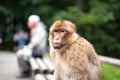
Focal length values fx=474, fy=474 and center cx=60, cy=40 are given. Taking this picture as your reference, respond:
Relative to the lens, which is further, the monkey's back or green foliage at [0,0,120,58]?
green foliage at [0,0,120,58]

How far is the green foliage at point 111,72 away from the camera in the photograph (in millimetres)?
9827

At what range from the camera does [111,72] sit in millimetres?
10641

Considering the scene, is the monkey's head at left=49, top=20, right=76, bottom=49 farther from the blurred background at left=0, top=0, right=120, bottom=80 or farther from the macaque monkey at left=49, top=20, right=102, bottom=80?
the blurred background at left=0, top=0, right=120, bottom=80

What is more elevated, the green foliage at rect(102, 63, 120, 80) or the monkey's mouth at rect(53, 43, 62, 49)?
the monkey's mouth at rect(53, 43, 62, 49)

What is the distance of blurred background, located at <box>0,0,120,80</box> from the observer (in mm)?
23797

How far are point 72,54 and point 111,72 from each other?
4.37m

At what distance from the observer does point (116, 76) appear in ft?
32.7

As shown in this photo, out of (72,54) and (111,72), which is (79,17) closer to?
(111,72)

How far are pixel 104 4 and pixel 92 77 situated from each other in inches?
708

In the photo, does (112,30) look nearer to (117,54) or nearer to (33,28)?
(117,54)

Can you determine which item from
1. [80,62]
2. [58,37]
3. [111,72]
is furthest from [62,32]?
[111,72]

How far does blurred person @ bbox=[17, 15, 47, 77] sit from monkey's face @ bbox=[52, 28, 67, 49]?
17.1ft

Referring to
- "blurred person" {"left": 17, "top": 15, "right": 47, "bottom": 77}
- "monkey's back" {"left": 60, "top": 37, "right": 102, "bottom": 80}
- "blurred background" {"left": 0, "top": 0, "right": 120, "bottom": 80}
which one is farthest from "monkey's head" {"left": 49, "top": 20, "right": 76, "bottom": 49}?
"blurred background" {"left": 0, "top": 0, "right": 120, "bottom": 80}

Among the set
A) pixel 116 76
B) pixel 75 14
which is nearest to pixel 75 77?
pixel 116 76
